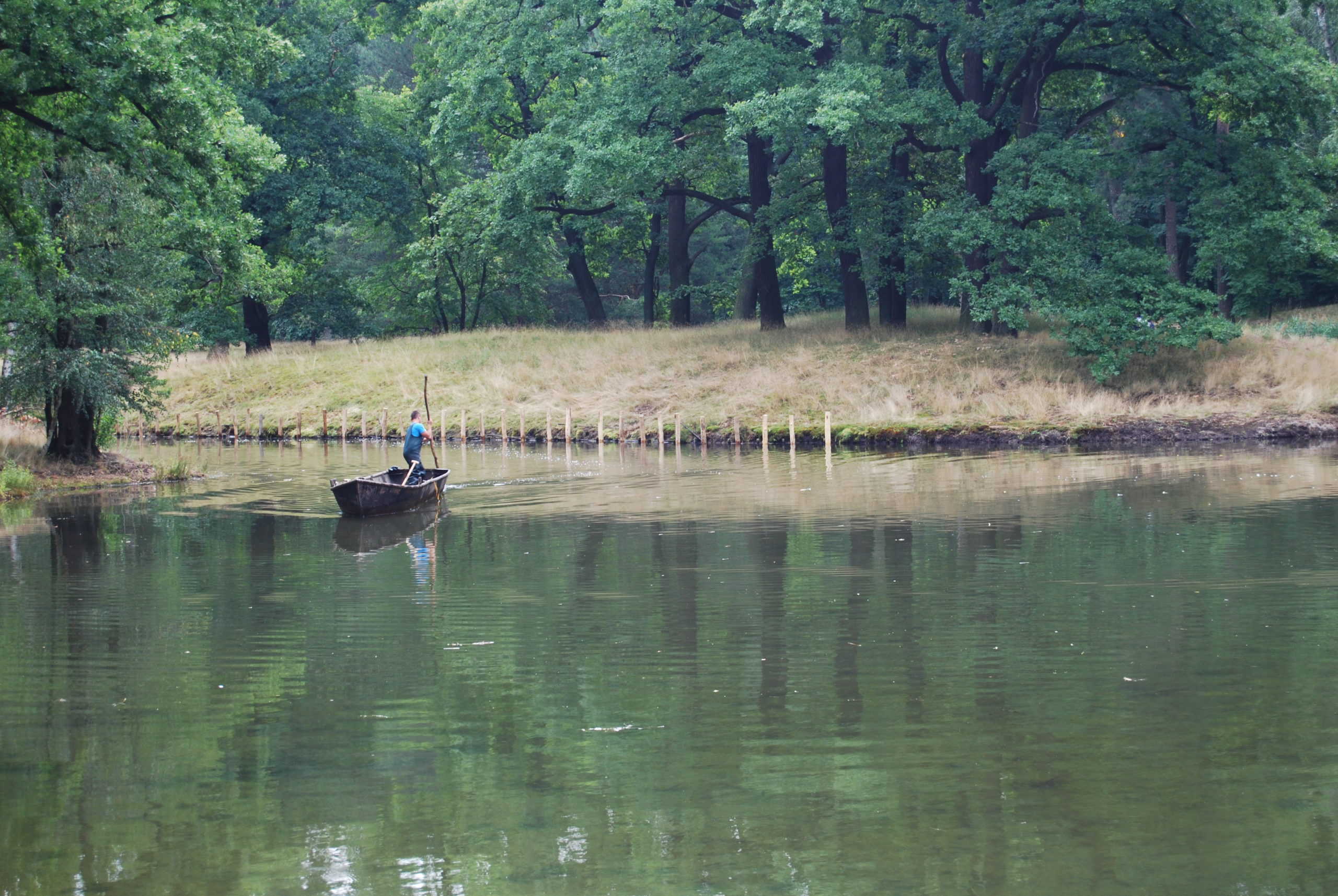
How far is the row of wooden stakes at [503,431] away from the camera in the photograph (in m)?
40.0

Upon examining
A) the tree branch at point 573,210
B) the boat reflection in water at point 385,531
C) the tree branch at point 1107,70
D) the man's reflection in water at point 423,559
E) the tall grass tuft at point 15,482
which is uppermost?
the tree branch at point 1107,70

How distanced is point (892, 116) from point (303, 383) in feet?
79.2

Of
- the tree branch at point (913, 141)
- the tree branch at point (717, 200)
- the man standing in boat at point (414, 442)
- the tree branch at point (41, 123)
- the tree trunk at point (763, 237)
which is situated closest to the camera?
the tree branch at point (41, 123)

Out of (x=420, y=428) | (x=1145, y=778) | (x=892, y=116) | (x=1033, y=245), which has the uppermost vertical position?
(x=892, y=116)

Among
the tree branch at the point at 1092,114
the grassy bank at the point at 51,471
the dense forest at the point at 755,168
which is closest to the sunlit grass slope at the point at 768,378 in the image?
the dense forest at the point at 755,168

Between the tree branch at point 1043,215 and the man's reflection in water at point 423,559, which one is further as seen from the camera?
the tree branch at point 1043,215

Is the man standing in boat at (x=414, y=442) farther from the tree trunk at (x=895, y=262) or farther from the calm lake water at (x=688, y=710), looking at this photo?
the tree trunk at (x=895, y=262)

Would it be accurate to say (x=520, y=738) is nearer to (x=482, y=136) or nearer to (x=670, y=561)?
(x=670, y=561)

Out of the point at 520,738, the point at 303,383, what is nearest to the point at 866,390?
the point at 303,383

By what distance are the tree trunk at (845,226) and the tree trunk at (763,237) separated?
216 cm

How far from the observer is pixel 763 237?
46.7 meters

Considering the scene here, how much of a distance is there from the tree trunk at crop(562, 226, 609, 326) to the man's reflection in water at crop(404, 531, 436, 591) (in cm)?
3726

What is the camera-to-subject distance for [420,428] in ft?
92.1

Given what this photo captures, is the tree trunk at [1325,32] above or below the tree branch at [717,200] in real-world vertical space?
above
